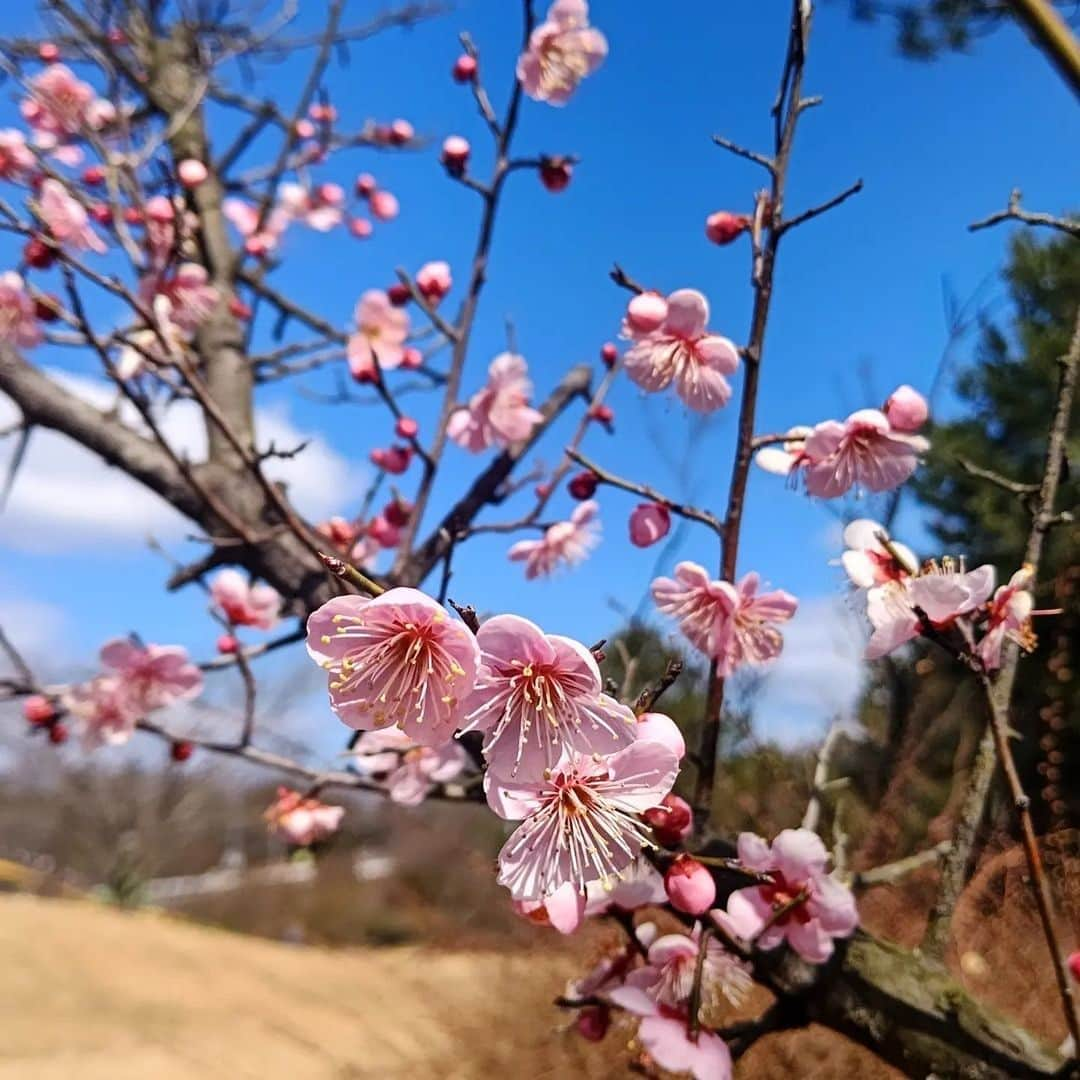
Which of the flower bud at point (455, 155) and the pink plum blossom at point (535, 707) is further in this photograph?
the flower bud at point (455, 155)

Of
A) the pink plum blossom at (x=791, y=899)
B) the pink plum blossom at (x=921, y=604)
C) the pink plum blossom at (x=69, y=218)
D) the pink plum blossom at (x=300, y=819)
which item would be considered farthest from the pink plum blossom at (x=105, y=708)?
the pink plum blossom at (x=921, y=604)

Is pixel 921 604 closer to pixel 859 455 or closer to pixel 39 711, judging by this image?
pixel 859 455

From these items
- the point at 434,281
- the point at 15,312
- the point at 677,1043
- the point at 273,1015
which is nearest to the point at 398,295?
the point at 434,281

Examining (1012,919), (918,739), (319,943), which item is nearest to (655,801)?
(1012,919)

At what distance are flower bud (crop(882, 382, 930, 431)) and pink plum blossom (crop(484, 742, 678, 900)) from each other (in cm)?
48

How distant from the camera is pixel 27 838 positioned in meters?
14.6

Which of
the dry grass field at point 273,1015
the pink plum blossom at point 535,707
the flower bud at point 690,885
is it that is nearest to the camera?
the pink plum blossom at point 535,707

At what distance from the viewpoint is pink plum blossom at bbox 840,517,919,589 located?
74cm

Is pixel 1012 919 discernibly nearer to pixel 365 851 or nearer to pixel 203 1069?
pixel 203 1069

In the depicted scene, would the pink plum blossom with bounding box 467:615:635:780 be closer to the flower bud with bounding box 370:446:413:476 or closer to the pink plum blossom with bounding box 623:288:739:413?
the pink plum blossom with bounding box 623:288:739:413

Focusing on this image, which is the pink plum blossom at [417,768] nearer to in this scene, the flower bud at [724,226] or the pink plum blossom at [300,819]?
the pink plum blossom at [300,819]

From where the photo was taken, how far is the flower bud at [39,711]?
1.33m

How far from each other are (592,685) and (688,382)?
50 cm

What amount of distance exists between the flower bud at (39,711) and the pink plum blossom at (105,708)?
3cm
